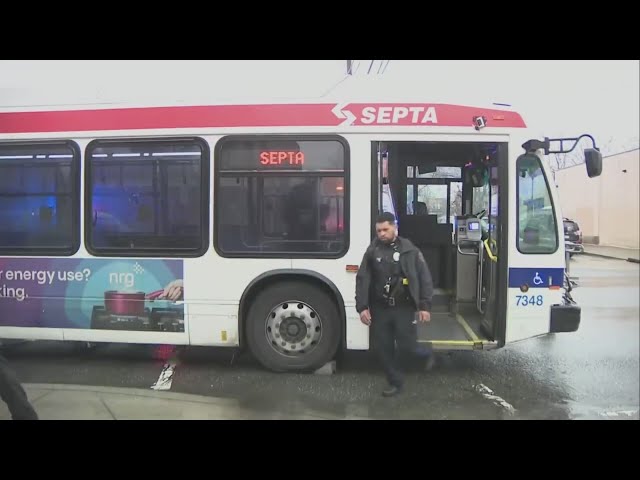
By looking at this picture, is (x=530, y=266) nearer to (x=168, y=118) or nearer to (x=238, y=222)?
(x=238, y=222)

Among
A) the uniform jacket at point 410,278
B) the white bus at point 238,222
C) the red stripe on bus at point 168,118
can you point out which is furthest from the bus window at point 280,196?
the uniform jacket at point 410,278

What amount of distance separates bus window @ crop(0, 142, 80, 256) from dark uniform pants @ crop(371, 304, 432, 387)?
332 centimetres

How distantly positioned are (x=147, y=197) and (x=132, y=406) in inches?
→ 83.3

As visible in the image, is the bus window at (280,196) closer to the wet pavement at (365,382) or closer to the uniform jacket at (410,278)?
the uniform jacket at (410,278)

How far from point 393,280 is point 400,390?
109cm

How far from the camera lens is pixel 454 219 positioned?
6.89 meters

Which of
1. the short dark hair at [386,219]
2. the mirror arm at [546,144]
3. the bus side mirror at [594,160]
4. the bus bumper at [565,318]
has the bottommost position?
the bus bumper at [565,318]

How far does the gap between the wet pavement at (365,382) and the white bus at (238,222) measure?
41 centimetres

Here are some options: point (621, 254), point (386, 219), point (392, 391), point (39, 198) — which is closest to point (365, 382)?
point (392, 391)

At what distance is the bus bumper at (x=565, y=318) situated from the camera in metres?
4.93

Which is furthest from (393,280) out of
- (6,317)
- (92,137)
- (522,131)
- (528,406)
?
(6,317)

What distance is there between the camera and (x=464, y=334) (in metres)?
5.46
